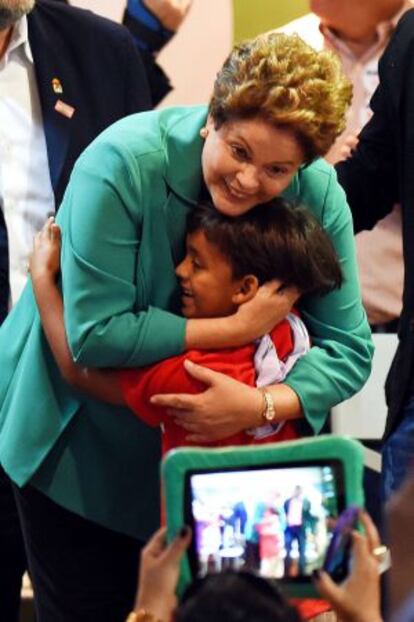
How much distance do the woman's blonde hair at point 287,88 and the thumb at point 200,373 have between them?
1.09ft

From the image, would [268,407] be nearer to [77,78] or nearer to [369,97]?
[77,78]

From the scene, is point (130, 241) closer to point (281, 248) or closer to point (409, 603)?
point (281, 248)

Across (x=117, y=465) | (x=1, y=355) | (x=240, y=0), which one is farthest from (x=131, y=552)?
(x=240, y=0)

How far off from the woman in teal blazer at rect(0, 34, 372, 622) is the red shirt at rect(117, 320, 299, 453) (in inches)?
0.7

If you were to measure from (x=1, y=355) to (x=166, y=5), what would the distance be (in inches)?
50.0

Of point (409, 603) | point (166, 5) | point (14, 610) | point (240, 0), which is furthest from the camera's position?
point (240, 0)

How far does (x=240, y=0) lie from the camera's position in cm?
396

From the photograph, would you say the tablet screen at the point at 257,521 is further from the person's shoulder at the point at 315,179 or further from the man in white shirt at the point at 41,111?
the man in white shirt at the point at 41,111

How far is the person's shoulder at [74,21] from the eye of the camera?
2633 millimetres

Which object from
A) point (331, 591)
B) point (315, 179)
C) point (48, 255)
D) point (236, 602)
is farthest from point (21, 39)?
point (236, 602)

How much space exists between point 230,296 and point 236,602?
79 centimetres

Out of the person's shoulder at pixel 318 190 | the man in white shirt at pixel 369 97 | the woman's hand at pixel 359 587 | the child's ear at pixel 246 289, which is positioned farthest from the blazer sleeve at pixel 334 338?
the man in white shirt at pixel 369 97

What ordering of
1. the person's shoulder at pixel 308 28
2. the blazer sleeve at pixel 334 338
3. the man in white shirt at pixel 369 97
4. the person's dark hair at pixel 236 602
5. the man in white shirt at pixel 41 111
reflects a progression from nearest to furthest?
1. the person's dark hair at pixel 236 602
2. the blazer sleeve at pixel 334 338
3. the man in white shirt at pixel 41 111
4. the man in white shirt at pixel 369 97
5. the person's shoulder at pixel 308 28

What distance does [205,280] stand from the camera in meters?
1.89
